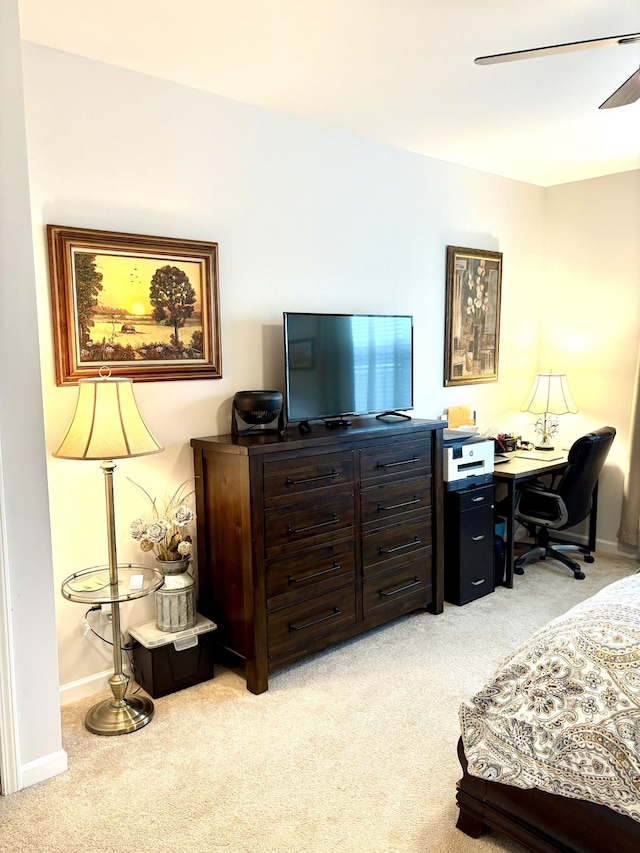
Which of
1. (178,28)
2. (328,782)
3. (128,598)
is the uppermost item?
(178,28)

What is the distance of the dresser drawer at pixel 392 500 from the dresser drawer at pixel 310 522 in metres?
0.12

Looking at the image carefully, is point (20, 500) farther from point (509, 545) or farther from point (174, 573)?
point (509, 545)

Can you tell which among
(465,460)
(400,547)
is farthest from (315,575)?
(465,460)

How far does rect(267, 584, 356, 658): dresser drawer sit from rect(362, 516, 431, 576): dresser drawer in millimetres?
180

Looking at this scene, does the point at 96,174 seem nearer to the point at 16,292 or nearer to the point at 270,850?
the point at 16,292

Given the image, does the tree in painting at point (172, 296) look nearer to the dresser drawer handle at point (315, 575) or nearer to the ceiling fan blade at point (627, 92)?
the dresser drawer handle at point (315, 575)

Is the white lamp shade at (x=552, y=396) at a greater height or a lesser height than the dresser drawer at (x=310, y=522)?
greater

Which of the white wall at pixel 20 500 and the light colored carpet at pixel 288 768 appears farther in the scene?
the white wall at pixel 20 500

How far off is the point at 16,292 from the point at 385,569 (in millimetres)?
2157

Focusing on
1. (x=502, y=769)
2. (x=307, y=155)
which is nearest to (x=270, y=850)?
(x=502, y=769)

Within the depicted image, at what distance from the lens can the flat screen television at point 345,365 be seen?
309 centimetres

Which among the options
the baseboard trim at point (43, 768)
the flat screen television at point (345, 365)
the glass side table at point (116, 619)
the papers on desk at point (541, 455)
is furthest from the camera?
the papers on desk at point (541, 455)

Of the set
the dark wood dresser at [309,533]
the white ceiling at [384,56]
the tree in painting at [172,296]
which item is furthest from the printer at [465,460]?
the white ceiling at [384,56]

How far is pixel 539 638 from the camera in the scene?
72.5 inches
